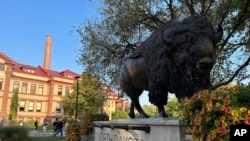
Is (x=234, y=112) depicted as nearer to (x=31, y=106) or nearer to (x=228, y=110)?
(x=228, y=110)

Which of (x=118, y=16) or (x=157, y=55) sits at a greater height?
(x=118, y=16)

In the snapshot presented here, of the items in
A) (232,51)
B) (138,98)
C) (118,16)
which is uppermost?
(118,16)

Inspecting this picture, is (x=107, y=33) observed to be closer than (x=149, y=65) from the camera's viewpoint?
No

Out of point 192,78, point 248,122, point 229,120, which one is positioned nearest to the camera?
point 248,122

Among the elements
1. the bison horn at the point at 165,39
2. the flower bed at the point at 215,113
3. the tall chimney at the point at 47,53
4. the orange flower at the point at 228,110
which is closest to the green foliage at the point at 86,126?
the bison horn at the point at 165,39

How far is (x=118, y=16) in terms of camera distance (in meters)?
17.2

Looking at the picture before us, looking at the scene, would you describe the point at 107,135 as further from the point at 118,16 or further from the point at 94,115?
the point at 118,16

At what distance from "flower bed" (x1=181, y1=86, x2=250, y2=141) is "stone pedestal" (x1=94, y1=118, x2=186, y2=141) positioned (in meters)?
0.66

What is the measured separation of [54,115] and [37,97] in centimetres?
522

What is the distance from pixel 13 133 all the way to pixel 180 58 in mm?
16752

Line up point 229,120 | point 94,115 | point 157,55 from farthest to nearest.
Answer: point 94,115
point 157,55
point 229,120

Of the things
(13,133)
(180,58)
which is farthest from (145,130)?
(13,133)

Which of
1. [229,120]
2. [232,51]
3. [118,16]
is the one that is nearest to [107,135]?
[229,120]

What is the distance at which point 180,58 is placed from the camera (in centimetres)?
556
